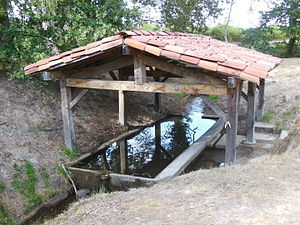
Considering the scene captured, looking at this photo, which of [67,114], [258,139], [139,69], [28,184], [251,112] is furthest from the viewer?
[258,139]

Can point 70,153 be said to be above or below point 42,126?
below

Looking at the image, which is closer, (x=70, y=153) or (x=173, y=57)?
(x=173, y=57)

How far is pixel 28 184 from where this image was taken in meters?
5.43

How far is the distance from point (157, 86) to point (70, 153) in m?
2.70

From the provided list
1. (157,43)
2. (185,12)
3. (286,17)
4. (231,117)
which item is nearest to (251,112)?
(231,117)

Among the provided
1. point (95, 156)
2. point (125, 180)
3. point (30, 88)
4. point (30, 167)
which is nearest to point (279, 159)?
point (125, 180)

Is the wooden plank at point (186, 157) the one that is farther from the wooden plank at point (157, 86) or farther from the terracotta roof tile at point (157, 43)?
the terracotta roof tile at point (157, 43)

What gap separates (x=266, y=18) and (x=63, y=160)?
16401mm

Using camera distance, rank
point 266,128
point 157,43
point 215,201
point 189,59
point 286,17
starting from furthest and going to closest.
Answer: point 286,17
point 266,128
point 157,43
point 189,59
point 215,201

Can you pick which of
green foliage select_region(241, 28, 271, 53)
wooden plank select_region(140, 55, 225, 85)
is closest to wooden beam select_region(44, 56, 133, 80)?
wooden plank select_region(140, 55, 225, 85)

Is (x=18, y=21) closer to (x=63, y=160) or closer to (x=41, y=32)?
(x=41, y=32)

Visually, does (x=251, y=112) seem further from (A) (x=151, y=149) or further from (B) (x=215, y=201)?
(B) (x=215, y=201)

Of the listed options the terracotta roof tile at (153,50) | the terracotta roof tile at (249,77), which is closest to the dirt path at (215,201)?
the terracotta roof tile at (249,77)

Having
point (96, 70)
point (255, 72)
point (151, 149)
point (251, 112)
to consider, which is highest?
point (255, 72)
